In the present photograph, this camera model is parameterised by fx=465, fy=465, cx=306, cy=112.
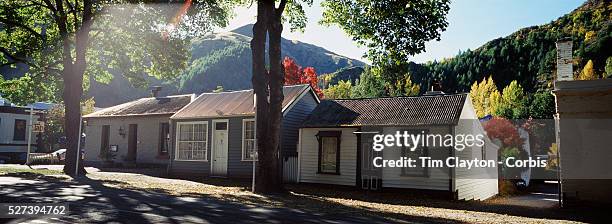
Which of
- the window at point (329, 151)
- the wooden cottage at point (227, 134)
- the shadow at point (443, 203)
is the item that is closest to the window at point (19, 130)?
the wooden cottage at point (227, 134)

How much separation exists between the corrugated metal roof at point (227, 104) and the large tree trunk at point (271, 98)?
18.3ft

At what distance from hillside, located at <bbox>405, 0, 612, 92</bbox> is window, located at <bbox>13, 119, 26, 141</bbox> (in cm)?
9547

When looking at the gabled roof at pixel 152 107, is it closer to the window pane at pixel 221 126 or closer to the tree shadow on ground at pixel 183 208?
the window pane at pixel 221 126

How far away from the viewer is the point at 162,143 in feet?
95.9

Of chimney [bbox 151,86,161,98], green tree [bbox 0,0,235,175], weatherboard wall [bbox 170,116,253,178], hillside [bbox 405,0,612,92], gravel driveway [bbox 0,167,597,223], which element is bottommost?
gravel driveway [bbox 0,167,597,223]

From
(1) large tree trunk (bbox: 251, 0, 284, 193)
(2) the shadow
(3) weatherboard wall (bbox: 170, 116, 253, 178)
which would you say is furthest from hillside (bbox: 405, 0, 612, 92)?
(1) large tree trunk (bbox: 251, 0, 284, 193)

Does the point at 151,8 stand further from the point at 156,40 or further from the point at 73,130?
the point at 73,130

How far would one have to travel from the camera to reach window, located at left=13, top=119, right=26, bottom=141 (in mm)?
36922

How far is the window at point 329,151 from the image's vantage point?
64.9 feet

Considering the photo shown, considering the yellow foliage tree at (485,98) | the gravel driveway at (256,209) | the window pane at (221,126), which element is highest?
the yellow foliage tree at (485,98)

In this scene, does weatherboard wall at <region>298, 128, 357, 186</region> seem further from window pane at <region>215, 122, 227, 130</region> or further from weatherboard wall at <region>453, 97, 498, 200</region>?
window pane at <region>215, 122, 227, 130</region>

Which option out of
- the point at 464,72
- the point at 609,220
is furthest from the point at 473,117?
the point at 464,72

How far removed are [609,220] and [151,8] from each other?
1969cm

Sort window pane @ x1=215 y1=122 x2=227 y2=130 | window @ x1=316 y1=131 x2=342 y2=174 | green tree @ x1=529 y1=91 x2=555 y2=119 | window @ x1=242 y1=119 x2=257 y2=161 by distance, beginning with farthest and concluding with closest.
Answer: green tree @ x1=529 y1=91 x2=555 y2=119
window pane @ x1=215 y1=122 x2=227 y2=130
window @ x1=242 y1=119 x2=257 y2=161
window @ x1=316 y1=131 x2=342 y2=174
